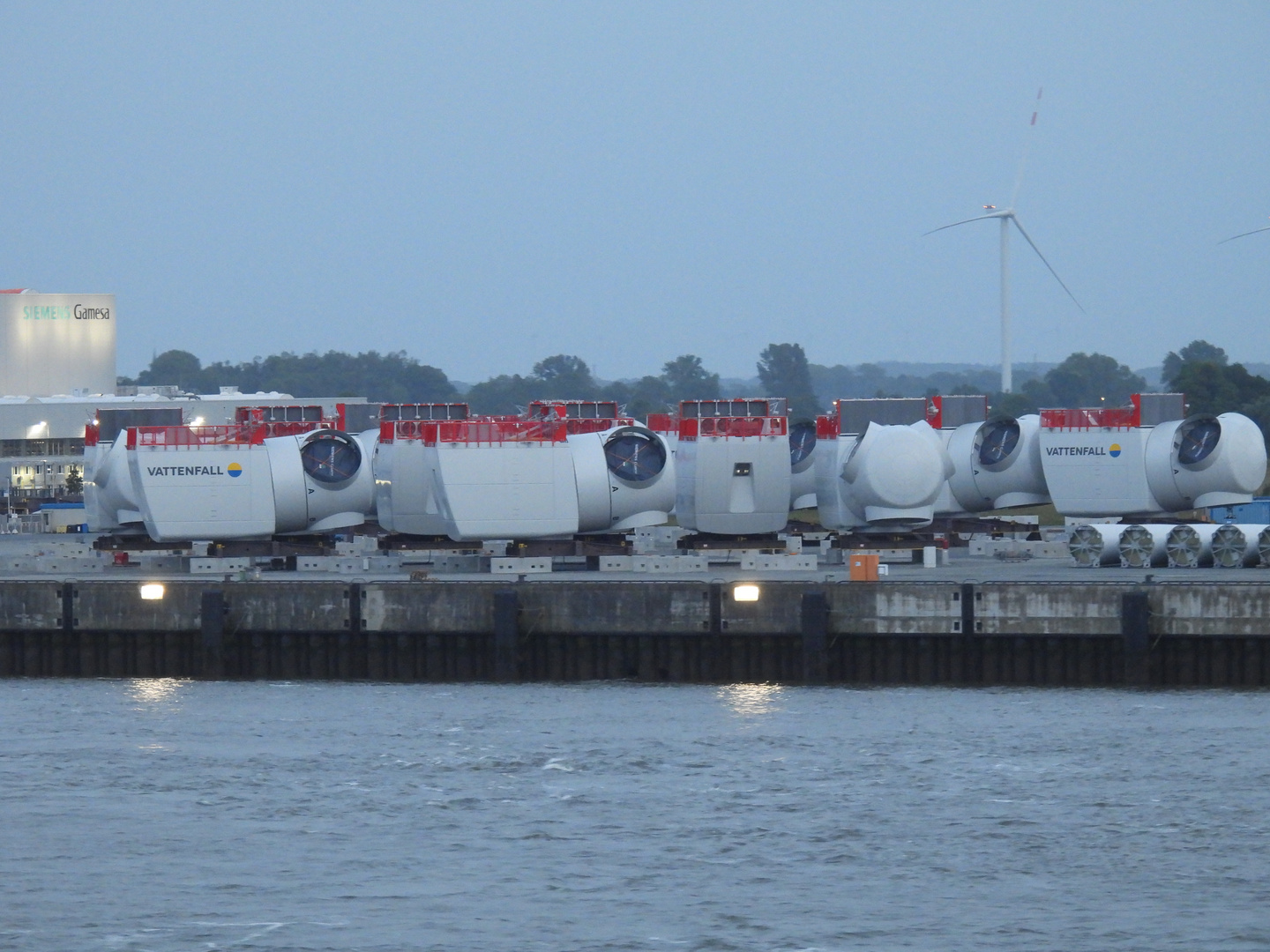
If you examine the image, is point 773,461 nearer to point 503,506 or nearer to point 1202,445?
point 503,506

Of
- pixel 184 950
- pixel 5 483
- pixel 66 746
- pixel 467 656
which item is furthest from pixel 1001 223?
pixel 184 950

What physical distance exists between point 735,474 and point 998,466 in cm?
1365

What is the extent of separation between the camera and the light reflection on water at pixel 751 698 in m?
48.6

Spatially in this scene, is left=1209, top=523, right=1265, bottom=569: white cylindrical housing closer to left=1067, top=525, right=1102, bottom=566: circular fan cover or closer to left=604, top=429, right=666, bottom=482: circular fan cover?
left=1067, top=525, right=1102, bottom=566: circular fan cover

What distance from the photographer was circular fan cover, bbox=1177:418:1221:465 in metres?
68.2

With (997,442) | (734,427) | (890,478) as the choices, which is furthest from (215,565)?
(997,442)

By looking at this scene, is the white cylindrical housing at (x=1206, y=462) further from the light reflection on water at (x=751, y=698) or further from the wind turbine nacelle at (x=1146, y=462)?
the light reflection on water at (x=751, y=698)

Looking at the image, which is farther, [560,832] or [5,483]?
[5,483]

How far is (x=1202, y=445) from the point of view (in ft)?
225

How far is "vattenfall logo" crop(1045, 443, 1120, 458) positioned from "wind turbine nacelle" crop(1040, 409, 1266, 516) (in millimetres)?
29

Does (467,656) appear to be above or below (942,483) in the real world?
below

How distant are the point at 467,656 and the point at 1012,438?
27.5m

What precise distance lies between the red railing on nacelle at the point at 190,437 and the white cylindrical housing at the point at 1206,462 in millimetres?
29155

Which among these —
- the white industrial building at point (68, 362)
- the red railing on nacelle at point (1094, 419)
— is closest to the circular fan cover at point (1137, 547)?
the red railing on nacelle at point (1094, 419)
